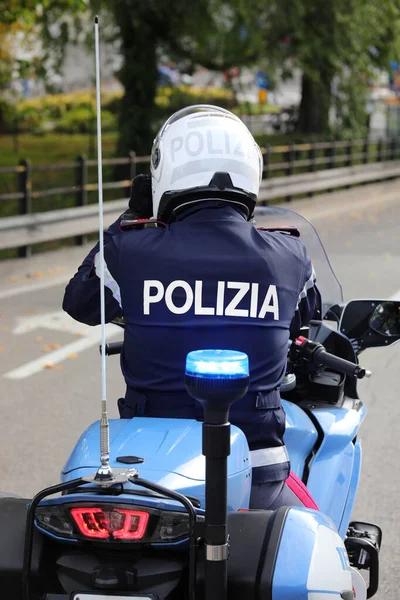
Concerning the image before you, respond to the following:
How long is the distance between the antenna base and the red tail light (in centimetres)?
6

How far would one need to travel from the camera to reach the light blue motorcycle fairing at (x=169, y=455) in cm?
259

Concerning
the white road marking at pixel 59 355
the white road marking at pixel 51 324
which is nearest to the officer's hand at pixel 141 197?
the white road marking at pixel 59 355

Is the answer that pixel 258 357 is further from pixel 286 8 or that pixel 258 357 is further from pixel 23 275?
pixel 286 8

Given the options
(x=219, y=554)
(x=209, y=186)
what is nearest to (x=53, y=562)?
(x=219, y=554)

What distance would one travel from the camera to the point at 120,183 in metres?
16.0

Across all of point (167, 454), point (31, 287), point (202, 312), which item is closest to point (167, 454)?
point (167, 454)

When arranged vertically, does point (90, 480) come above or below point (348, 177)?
above

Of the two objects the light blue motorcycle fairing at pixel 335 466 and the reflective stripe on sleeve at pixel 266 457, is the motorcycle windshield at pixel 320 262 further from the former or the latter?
the reflective stripe on sleeve at pixel 266 457

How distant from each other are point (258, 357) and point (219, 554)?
2.66ft

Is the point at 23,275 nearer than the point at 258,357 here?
No

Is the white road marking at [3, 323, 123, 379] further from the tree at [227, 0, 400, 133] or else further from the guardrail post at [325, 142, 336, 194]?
the guardrail post at [325, 142, 336, 194]

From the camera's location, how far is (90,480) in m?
2.43

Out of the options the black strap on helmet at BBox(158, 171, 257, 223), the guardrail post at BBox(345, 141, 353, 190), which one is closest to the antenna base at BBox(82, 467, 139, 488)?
the black strap on helmet at BBox(158, 171, 257, 223)

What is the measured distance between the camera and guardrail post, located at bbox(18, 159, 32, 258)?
44.4ft
